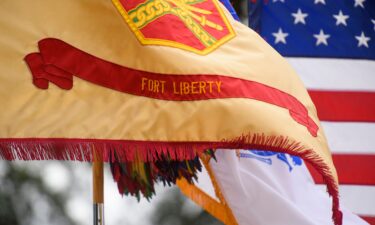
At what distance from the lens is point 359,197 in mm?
6797

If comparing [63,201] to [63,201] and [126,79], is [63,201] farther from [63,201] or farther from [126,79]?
[126,79]

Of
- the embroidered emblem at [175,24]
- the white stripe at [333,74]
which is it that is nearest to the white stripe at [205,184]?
the white stripe at [333,74]

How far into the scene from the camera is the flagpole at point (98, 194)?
4.26 metres

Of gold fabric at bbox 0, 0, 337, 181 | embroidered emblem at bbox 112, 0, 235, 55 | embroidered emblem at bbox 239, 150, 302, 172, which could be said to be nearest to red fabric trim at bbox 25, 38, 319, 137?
gold fabric at bbox 0, 0, 337, 181

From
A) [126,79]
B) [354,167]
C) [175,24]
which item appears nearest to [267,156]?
A: [354,167]

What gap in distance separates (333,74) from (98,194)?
2879mm

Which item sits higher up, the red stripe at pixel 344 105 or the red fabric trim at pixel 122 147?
the red fabric trim at pixel 122 147

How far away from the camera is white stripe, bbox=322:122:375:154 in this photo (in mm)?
6816

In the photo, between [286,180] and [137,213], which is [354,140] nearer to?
[286,180]

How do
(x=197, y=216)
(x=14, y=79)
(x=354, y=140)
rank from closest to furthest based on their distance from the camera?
(x=14, y=79) → (x=354, y=140) → (x=197, y=216)

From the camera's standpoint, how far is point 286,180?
562cm

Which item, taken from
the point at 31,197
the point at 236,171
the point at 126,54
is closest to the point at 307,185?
the point at 236,171

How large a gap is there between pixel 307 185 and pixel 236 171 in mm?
672

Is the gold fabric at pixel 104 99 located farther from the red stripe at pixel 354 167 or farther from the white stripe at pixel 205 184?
the red stripe at pixel 354 167
